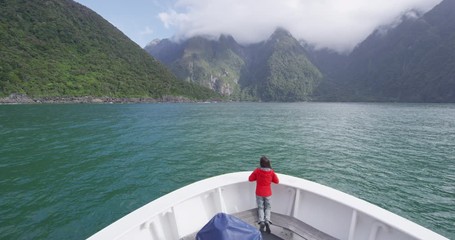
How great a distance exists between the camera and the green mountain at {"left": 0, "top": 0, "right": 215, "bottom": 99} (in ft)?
380

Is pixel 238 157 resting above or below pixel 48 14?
below

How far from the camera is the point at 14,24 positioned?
494ft

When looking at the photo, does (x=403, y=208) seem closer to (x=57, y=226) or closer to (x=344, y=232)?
(x=344, y=232)

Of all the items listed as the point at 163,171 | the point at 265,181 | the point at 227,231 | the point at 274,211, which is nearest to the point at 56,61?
the point at 163,171

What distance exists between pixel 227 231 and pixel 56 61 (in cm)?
18478

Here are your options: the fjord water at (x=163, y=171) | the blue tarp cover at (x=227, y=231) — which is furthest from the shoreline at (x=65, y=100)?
the blue tarp cover at (x=227, y=231)

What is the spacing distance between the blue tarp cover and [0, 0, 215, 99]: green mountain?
137774 mm

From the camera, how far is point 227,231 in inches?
141

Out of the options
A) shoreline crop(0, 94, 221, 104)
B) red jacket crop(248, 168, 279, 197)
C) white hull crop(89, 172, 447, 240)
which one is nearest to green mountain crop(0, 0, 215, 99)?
shoreline crop(0, 94, 221, 104)

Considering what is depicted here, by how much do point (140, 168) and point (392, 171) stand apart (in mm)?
20322

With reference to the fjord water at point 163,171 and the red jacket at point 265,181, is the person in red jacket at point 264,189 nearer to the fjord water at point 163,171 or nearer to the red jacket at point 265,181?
the red jacket at point 265,181

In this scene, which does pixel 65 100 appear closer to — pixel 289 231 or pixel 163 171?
pixel 163 171

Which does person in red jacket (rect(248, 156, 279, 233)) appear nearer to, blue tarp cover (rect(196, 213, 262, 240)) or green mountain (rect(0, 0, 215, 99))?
blue tarp cover (rect(196, 213, 262, 240))

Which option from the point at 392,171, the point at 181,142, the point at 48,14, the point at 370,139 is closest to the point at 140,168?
the point at 181,142
